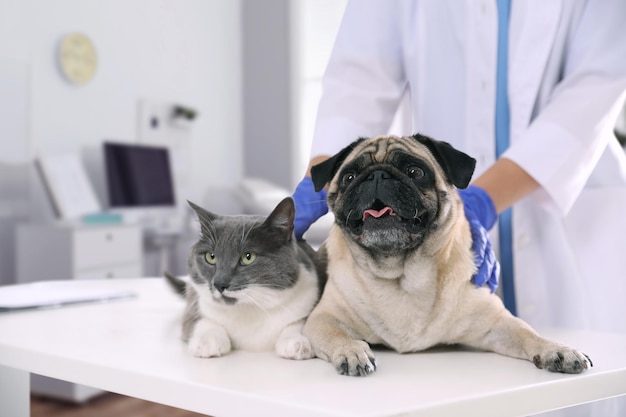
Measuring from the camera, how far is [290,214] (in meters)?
0.77

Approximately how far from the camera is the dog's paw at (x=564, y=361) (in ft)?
2.00

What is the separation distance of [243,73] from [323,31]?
0.87 metres

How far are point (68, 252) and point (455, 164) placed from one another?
268 centimetres

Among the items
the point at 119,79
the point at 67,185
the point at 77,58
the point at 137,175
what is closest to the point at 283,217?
the point at 67,185

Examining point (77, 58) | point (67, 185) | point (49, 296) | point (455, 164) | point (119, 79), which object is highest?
point (77, 58)

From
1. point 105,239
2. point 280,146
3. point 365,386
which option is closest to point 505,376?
point 365,386

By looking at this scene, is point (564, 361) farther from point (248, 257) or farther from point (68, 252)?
point (68, 252)

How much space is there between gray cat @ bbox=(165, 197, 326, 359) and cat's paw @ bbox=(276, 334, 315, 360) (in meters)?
0.01

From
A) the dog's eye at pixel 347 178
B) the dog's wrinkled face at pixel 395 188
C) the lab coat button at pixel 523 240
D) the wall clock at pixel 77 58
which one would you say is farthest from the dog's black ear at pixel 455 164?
the wall clock at pixel 77 58

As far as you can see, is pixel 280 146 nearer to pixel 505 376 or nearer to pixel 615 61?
pixel 615 61

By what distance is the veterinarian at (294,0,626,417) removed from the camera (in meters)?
1.02

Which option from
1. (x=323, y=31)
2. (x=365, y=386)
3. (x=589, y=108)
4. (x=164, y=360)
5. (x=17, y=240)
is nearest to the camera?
(x=365, y=386)

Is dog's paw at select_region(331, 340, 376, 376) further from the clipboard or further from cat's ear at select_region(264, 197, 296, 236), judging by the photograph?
the clipboard

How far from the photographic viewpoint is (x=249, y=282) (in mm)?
754
